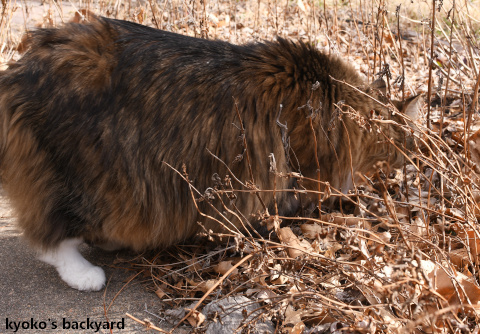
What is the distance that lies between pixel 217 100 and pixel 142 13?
3.00 m

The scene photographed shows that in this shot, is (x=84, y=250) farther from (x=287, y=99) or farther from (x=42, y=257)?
(x=287, y=99)

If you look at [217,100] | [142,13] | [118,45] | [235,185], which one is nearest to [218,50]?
[217,100]

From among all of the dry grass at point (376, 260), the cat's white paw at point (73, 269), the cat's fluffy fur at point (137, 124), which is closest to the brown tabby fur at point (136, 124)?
the cat's fluffy fur at point (137, 124)

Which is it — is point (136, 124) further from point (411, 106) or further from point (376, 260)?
point (411, 106)

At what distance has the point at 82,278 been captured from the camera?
8.85 feet

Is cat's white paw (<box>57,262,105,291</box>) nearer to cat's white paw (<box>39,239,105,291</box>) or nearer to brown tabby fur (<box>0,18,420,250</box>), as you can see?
cat's white paw (<box>39,239,105,291</box>)

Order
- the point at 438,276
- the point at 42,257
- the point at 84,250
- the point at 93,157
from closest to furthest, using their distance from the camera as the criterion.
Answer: the point at 438,276 < the point at 93,157 < the point at 42,257 < the point at 84,250

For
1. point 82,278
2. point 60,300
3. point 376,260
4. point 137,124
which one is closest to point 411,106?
point 376,260

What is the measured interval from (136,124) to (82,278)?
0.87 metres

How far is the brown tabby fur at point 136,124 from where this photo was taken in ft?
8.18

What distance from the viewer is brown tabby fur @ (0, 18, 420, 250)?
2.49 metres

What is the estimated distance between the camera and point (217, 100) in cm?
252

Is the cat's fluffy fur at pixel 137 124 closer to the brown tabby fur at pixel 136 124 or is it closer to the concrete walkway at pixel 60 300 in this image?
the brown tabby fur at pixel 136 124

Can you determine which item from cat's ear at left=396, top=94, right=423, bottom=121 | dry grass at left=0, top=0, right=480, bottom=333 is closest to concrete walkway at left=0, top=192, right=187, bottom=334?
dry grass at left=0, top=0, right=480, bottom=333
